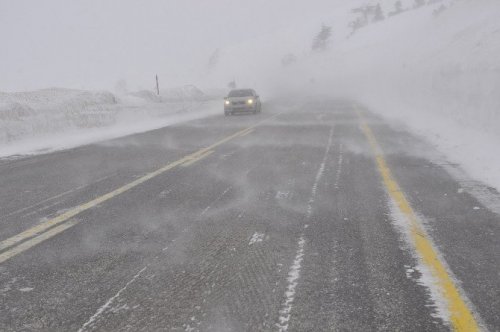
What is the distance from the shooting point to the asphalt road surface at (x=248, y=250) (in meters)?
3.06

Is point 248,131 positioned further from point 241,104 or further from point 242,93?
point 242,93

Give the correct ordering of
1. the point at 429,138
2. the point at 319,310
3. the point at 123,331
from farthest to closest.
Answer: the point at 429,138 → the point at 319,310 → the point at 123,331

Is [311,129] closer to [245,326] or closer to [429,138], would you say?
[429,138]

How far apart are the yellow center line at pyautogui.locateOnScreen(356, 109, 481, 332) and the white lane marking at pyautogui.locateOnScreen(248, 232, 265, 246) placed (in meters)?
1.50

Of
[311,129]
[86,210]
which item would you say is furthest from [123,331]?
[311,129]

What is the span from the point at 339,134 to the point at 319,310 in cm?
1092

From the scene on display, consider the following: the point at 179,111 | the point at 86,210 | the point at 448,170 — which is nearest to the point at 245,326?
the point at 86,210

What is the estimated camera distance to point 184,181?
743 cm

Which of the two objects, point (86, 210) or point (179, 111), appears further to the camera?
point (179, 111)

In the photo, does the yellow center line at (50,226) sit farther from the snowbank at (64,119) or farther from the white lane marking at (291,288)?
the snowbank at (64,119)

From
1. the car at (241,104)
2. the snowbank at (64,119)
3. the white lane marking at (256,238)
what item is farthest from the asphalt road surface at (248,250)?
the car at (241,104)

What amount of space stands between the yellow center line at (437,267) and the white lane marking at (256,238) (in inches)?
59.2

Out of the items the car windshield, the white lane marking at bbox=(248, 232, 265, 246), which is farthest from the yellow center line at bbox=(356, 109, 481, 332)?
the car windshield

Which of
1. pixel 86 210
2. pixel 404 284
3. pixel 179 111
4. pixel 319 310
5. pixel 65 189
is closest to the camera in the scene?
pixel 319 310
